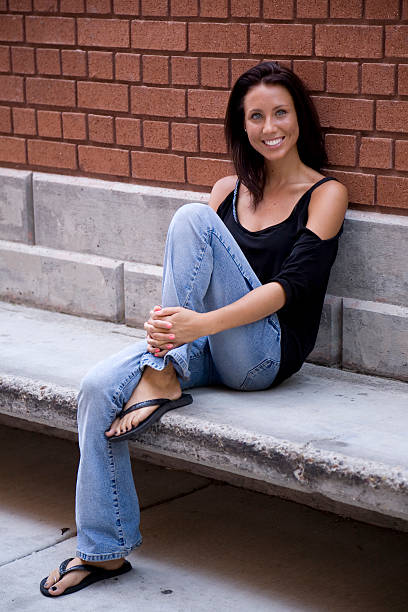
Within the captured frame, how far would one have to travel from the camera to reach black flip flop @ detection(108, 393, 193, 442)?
332 cm

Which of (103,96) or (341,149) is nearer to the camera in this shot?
(341,149)

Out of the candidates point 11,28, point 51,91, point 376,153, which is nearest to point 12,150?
point 51,91

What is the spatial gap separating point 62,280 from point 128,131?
777 millimetres

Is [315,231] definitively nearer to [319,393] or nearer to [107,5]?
[319,393]

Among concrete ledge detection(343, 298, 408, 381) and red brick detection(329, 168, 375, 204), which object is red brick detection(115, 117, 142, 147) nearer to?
red brick detection(329, 168, 375, 204)

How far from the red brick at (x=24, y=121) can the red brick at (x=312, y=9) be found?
154 centimetres

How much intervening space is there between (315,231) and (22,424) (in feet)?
6.72

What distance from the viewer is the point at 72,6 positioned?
4594 mm

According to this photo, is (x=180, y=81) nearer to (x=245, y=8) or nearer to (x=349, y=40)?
(x=245, y=8)

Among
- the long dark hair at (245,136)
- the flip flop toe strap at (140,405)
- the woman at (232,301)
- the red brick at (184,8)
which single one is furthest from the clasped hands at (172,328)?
the red brick at (184,8)

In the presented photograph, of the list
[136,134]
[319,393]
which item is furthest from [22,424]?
[319,393]

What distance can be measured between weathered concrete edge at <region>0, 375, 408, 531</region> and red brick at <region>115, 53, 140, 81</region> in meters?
1.43

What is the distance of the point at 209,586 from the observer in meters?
3.41

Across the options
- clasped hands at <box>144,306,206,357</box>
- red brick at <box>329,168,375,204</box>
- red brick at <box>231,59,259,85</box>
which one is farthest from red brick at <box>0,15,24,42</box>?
clasped hands at <box>144,306,206,357</box>
